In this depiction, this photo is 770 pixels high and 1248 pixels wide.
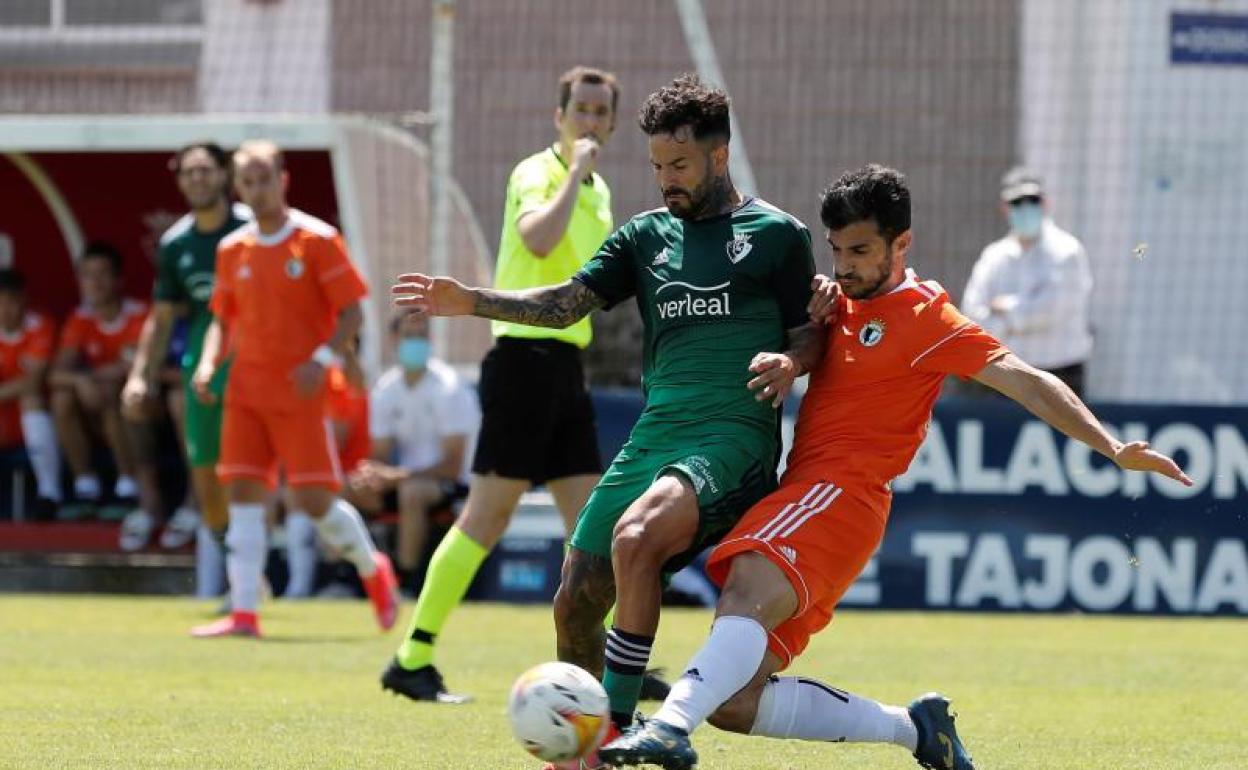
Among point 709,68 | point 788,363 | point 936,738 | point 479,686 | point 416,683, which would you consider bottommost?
point 479,686

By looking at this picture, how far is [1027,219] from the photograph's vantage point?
13766 millimetres

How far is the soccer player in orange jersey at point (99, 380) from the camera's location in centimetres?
1539

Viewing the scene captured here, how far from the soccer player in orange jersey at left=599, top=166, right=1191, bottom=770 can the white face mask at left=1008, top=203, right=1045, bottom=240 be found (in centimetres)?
749

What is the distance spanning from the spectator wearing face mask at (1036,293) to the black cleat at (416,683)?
613cm

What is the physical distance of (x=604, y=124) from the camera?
8.47 meters

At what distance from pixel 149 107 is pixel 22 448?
5727mm

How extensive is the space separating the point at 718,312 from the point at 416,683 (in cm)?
259

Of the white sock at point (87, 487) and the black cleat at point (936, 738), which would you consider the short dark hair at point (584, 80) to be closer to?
the black cleat at point (936, 738)

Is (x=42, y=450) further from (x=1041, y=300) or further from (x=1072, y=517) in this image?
(x=1072, y=517)

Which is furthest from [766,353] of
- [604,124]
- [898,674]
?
[898,674]

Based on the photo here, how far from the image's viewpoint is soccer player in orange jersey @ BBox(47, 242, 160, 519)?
606 inches

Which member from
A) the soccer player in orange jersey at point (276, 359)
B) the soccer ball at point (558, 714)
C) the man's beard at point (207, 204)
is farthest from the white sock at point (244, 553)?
the soccer ball at point (558, 714)

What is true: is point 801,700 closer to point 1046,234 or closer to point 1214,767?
point 1214,767

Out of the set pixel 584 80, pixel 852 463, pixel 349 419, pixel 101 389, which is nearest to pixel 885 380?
pixel 852 463
